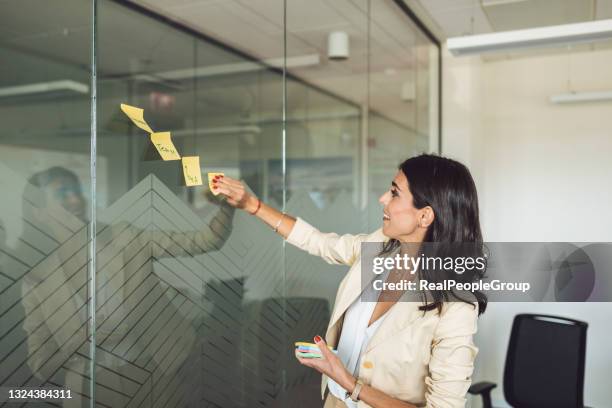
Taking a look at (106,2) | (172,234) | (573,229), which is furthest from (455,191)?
(573,229)

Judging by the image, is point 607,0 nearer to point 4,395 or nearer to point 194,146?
point 194,146

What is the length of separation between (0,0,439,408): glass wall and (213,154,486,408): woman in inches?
19.6

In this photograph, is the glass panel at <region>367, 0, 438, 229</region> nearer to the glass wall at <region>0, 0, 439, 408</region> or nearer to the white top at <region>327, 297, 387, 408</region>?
the glass wall at <region>0, 0, 439, 408</region>

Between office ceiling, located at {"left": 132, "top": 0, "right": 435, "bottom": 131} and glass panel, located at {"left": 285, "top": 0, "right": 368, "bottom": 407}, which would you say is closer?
office ceiling, located at {"left": 132, "top": 0, "right": 435, "bottom": 131}

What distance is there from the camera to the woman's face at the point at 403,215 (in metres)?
1.71

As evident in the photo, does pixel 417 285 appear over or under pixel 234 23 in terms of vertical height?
under

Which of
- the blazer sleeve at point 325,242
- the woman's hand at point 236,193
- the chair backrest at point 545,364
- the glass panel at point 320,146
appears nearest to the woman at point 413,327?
the blazer sleeve at point 325,242

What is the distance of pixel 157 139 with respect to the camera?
5.94 feet

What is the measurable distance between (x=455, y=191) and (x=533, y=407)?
2289mm

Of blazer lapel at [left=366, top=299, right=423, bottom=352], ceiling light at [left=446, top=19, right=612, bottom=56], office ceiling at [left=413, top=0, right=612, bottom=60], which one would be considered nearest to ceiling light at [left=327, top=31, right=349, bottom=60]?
ceiling light at [left=446, top=19, right=612, bottom=56]

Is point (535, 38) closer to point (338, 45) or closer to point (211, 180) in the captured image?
point (338, 45)

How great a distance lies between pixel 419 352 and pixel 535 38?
208cm

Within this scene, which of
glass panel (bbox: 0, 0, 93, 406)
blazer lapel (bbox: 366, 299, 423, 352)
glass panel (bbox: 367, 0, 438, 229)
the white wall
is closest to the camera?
glass panel (bbox: 0, 0, 93, 406)

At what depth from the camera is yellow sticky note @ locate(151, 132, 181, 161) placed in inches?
70.6
